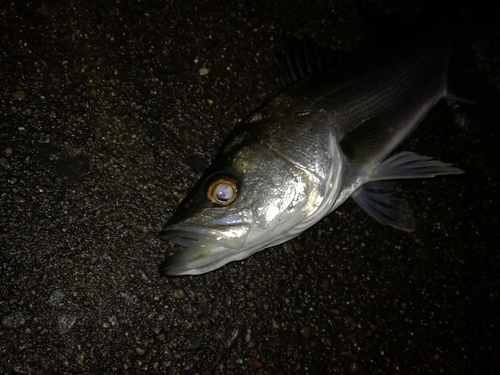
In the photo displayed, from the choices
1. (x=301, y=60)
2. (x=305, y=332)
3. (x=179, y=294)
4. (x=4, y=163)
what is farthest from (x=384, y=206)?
(x=4, y=163)

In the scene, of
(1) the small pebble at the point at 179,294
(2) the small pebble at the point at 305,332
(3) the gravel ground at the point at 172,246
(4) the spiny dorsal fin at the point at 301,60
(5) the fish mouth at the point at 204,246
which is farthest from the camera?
(4) the spiny dorsal fin at the point at 301,60

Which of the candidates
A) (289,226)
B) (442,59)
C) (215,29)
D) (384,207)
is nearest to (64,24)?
(215,29)

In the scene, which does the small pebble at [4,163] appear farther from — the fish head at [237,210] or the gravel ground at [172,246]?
the fish head at [237,210]

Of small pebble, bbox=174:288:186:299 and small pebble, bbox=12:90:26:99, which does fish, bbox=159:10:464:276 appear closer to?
small pebble, bbox=174:288:186:299

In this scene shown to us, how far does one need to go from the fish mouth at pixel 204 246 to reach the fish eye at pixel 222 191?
147 mm

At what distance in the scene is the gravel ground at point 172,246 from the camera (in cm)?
234

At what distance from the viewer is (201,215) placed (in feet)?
7.00

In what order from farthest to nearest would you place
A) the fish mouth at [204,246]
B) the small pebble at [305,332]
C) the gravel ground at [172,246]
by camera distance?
the small pebble at [305,332], the gravel ground at [172,246], the fish mouth at [204,246]

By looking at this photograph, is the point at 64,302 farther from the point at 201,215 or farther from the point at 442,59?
the point at 442,59

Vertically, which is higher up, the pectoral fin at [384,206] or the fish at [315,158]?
the fish at [315,158]

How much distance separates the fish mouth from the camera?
6.86 ft

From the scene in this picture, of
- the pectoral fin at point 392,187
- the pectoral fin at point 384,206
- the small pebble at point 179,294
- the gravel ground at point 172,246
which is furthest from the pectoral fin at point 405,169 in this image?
the small pebble at point 179,294

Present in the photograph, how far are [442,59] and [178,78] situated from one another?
2048 mm

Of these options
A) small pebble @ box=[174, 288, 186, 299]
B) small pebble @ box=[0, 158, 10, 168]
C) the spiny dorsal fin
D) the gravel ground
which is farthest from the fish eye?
small pebble @ box=[0, 158, 10, 168]
